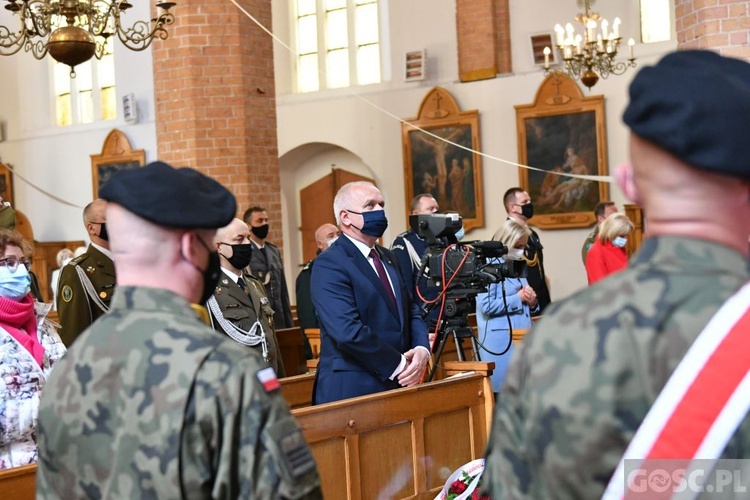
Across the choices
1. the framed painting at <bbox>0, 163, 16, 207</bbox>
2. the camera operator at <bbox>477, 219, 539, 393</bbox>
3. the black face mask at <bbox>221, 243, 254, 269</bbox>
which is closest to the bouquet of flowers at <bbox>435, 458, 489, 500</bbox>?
the black face mask at <bbox>221, 243, 254, 269</bbox>

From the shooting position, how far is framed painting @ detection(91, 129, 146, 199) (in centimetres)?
1803

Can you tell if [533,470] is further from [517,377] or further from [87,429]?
[87,429]

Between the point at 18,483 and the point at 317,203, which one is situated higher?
the point at 317,203

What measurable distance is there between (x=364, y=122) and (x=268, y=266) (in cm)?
729

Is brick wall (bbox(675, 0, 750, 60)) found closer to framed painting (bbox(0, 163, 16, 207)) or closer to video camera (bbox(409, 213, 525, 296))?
video camera (bbox(409, 213, 525, 296))

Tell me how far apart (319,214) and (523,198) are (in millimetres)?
9136

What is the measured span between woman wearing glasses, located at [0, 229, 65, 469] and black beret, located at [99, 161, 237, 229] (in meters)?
2.30

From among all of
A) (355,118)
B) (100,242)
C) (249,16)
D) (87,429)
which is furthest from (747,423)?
(355,118)

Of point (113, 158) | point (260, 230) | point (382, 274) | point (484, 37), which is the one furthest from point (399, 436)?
point (113, 158)

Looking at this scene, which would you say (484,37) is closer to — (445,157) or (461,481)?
(445,157)

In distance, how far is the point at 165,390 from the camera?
2.06 meters

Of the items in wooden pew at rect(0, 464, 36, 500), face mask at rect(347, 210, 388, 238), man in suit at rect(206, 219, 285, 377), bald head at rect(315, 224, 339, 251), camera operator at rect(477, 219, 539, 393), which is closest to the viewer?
wooden pew at rect(0, 464, 36, 500)

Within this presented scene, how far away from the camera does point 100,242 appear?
5707 millimetres

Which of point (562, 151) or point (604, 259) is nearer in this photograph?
point (604, 259)
